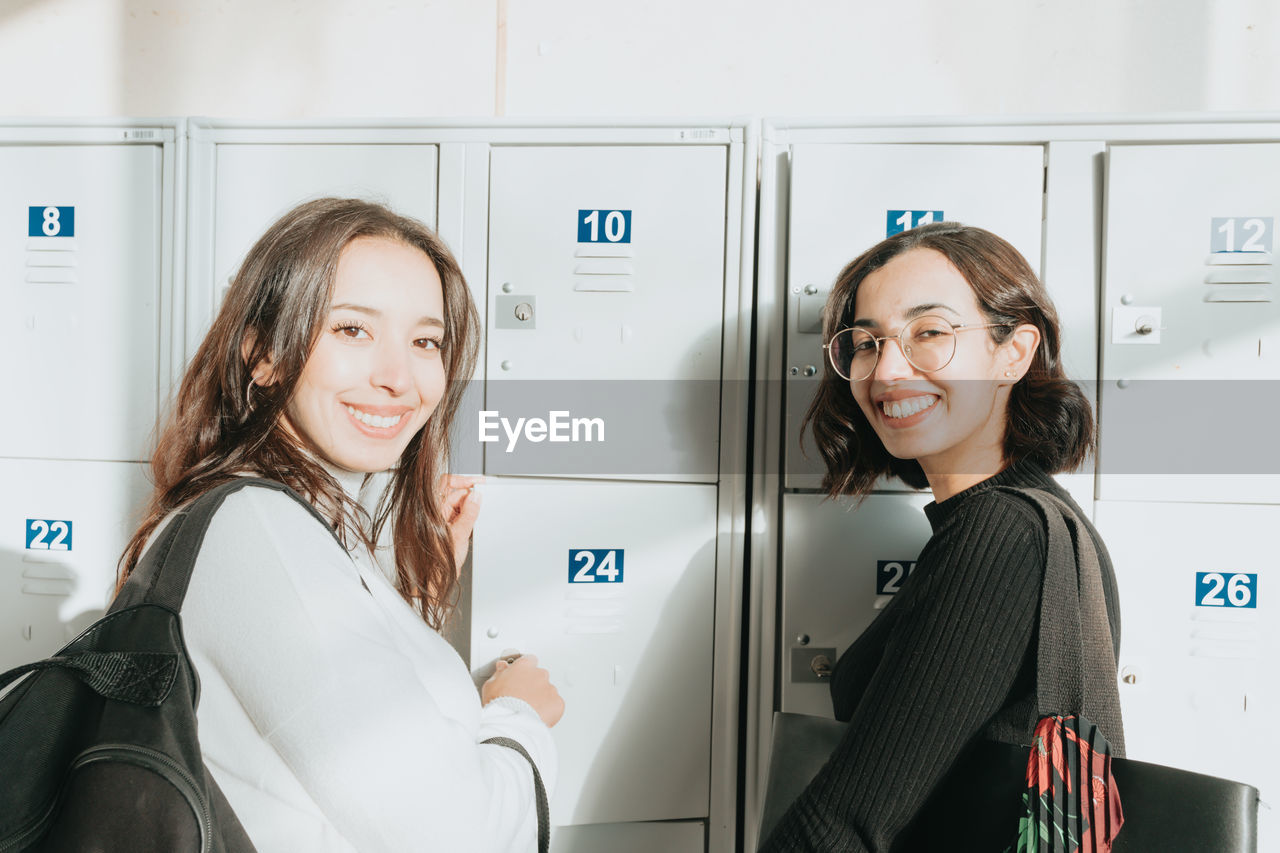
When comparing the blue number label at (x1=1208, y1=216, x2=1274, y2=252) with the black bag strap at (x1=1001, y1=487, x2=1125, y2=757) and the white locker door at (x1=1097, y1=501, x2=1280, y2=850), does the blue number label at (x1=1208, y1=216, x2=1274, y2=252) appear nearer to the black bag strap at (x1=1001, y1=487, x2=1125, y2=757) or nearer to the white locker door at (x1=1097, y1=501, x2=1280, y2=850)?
the white locker door at (x1=1097, y1=501, x2=1280, y2=850)

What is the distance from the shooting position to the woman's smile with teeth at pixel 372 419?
2.99ft

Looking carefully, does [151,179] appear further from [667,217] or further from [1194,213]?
[1194,213]

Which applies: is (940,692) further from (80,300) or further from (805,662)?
(80,300)

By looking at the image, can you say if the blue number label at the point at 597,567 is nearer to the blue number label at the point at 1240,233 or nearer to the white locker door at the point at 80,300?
the white locker door at the point at 80,300

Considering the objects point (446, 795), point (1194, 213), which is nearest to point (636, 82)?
point (1194, 213)

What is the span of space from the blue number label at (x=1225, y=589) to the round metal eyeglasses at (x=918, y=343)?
809mm

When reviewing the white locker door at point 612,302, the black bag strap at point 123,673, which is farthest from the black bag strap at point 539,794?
the white locker door at point 612,302

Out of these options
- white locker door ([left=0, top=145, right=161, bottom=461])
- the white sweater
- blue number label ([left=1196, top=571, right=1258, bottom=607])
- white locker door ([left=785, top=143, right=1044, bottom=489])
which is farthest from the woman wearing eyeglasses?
white locker door ([left=0, top=145, right=161, bottom=461])

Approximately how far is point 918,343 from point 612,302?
65 cm

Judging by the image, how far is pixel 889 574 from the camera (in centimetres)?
151

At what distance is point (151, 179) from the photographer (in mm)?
1576

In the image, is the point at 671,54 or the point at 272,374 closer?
the point at 272,374

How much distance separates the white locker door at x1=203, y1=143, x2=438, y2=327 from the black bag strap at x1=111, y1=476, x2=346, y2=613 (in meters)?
1.01

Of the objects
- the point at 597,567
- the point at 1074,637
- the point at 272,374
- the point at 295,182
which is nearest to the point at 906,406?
the point at 1074,637
